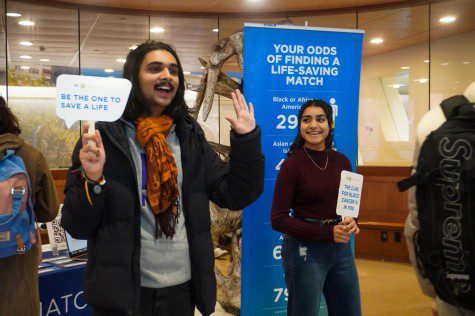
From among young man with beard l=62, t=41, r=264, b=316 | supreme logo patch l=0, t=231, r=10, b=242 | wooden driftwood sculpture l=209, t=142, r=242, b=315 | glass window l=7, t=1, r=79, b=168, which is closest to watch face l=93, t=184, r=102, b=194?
young man with beard l=62, t=41, r=264, b=316

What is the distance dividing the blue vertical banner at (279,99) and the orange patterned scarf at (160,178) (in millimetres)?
1440

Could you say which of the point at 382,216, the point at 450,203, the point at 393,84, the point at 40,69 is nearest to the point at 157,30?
the point at 40,69

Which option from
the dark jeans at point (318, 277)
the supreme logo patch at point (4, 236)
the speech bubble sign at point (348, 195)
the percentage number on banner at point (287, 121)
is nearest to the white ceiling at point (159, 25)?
the percentage number on banner at point (287, 121)

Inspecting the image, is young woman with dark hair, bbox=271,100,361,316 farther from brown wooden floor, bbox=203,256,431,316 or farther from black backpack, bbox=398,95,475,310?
brown wooden floor, bbox=203,256,431,316

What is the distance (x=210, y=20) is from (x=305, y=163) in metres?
5.06

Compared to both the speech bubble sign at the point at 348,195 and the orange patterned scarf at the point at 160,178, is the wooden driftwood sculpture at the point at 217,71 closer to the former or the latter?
the speech bubble sign at the point at 348,195

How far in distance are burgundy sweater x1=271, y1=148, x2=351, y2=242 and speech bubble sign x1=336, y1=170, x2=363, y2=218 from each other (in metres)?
0.11

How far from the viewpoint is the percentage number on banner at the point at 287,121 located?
3.05 metres

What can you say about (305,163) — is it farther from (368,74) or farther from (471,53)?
(368,74)

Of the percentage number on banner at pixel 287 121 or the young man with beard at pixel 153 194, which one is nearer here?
the young man with beard at pixel 153 194

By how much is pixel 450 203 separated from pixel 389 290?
384cm

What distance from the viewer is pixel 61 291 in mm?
2812

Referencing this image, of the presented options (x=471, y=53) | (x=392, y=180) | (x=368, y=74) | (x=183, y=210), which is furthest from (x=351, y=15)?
(x=183, y=210)

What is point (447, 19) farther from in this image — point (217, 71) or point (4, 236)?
point (4, 236)
